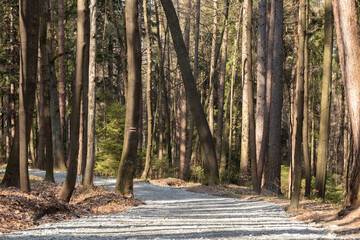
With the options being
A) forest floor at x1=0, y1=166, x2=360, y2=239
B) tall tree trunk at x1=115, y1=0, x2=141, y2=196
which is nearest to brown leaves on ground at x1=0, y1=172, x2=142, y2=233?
forest floor at x1=0, y1=166, x2=360, y2=239

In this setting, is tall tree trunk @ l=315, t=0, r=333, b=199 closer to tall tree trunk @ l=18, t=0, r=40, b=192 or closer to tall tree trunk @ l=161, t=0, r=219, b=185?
tall tree trunk @ l=161, t=0, r=219, b=185

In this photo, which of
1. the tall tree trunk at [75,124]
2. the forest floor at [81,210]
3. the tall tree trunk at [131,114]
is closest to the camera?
the forest floor at [81,210]

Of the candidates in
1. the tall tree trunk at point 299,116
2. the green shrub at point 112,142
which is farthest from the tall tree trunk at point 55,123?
the tall tree trunk at point 299,116

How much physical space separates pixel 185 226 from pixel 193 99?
10.3 metres

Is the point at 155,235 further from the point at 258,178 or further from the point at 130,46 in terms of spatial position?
the point at 258,178

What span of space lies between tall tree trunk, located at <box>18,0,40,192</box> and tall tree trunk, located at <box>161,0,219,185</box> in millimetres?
7365

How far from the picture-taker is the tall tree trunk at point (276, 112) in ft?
63.1

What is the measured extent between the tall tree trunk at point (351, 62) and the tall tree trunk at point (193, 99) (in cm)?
854

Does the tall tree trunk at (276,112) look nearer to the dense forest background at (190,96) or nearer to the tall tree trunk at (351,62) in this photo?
the dense forest background at (190,96)

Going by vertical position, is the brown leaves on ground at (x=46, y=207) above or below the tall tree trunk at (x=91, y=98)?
below

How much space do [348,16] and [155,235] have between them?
640cm

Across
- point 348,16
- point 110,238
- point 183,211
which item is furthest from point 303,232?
point 348,16

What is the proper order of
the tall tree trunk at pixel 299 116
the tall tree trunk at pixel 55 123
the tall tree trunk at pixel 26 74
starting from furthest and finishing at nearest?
the tall tree trunk at pixel 55 123
the tall tree trunk at pixel 299 116
the tall tree trunk at pixel 26 74

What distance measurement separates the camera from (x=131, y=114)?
1337cm
